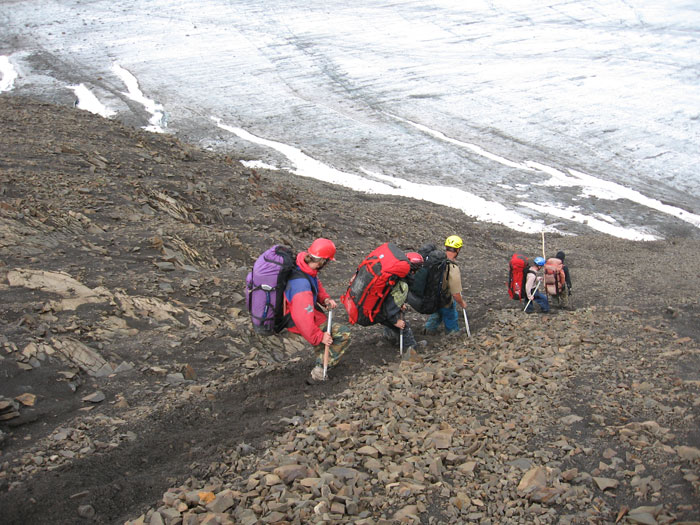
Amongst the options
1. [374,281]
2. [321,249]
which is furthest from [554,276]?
[321,249]

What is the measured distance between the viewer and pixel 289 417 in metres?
5.66

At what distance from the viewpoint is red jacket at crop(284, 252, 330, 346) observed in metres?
5.89

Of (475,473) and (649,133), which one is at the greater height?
(475,473)

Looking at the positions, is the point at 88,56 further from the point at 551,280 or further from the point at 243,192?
the point at 551,280

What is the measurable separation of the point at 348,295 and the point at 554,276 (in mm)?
4292

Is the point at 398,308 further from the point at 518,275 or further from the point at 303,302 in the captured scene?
the point at 518,275

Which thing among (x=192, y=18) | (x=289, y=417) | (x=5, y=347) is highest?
(x=192, y=18)

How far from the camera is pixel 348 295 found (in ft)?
23.1

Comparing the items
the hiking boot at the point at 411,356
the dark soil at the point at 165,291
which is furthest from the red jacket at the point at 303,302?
the hiking boot at the point at 411,356

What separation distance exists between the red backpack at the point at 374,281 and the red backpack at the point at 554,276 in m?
3.82

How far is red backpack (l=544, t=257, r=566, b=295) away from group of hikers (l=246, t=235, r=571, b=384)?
2.32m

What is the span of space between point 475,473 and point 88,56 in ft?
125

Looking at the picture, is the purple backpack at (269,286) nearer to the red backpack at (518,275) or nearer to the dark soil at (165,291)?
the dark soil at (165,291)

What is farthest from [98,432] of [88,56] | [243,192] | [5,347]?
[88,56]
